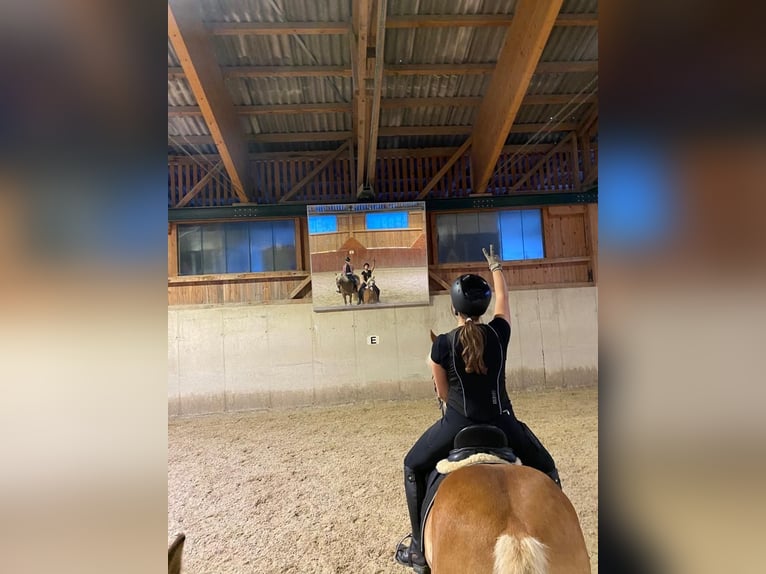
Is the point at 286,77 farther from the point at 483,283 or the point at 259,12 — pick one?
the point at 483,283

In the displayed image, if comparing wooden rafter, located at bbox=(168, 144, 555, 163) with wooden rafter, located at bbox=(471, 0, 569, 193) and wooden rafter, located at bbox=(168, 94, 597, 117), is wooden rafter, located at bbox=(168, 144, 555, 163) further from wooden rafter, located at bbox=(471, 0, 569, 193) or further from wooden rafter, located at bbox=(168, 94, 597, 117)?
wooden rafter, located at bbox=(168, 94, 597, 117)

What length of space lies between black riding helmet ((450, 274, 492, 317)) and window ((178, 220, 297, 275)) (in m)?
4.94

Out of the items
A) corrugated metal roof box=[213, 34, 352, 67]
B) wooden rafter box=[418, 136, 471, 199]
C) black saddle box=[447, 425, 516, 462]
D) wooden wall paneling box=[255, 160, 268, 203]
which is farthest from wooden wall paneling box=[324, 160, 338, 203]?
black saddle box=[447, 425, 516, 462]

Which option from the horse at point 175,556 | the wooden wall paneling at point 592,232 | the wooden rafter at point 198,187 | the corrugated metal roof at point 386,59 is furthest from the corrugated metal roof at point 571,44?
the horse at point 175,556

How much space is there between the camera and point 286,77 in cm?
439

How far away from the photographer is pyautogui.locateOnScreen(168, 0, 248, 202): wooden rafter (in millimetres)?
3135

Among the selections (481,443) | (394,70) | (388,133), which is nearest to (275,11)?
(394,70)

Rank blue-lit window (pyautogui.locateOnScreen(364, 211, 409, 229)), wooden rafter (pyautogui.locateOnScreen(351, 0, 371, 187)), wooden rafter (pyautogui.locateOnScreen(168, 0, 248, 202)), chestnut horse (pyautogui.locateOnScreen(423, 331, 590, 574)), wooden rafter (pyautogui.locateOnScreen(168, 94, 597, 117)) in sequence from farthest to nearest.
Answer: blue-lit window (pyautogui.locateOnScreen(364, 211, 409, 229)) < wooden rafter (pyautogui.locateOnScreen(168, 94, 597, 117)) < wooden rafter (pyautogui.locateOnScreen(168, 0, 248, 202)) < wooden rafter (pyautogui.locateOnScreen(351, 0, 371, 187)) < chestnut horse (pyautogui.locateOnScreen(423, 331, 590, 574))

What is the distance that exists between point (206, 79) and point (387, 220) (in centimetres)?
294

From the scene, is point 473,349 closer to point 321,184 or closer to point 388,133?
point 388,133

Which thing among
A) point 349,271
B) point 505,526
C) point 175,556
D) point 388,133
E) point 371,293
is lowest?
point 505,526

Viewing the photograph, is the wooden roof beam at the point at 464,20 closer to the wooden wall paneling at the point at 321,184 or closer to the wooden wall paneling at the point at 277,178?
the wooden wall paneling at the point at 321,184

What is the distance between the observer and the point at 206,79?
377 centimetres
